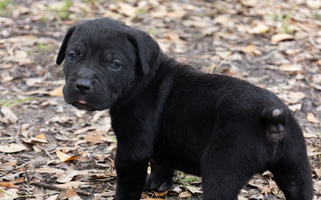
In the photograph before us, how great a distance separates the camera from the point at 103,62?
4180mm

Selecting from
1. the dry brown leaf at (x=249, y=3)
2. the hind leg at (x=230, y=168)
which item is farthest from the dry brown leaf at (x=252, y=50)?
the hind leg at (x=230, y=168)

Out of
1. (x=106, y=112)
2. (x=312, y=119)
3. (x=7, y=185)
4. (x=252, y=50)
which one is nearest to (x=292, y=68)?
(x=252, y=50)

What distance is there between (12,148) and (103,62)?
2.00 metres

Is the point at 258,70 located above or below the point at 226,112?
below

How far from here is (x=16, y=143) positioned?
5.77 m

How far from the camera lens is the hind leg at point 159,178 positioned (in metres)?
4.96

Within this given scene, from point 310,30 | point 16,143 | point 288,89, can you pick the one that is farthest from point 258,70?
point 16,143

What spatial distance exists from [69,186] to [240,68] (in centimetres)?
360

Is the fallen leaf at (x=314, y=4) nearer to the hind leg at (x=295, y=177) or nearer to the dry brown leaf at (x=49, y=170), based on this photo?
the dry brown leaf at (x=49, y=170)

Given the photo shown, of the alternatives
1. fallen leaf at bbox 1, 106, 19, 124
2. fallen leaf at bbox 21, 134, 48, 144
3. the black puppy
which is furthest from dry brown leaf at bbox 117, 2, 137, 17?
the black puppy

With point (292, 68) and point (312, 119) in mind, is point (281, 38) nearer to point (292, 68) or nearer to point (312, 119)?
point (292, 68)

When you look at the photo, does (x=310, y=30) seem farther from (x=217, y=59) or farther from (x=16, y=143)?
(x=16, y=143)

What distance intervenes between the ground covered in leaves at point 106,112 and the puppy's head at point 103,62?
109cm

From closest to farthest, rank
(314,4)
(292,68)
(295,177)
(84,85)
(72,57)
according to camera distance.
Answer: (295,177) → (84,85) → (72,57) → (292,68) → (314,4)
